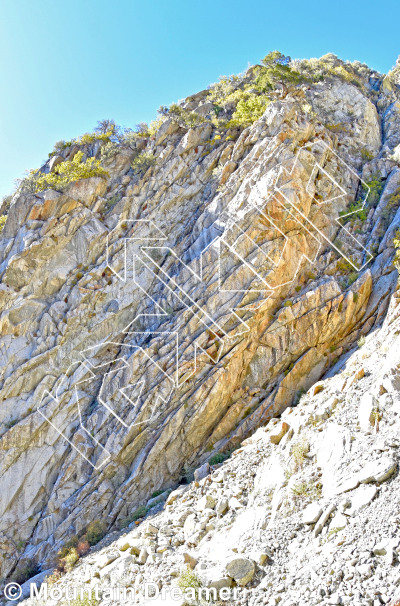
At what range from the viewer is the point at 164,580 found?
739 cm

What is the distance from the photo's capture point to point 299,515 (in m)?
7.30

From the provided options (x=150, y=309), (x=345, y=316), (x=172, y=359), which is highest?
(x=150, y=309)

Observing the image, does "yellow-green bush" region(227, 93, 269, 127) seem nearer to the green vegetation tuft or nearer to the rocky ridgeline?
the green vegetation tuft

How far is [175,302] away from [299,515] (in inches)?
391

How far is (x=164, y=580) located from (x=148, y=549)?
57.3 inches

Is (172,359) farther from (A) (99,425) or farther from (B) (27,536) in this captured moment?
(B) (27,536)

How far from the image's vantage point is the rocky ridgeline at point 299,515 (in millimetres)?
5656

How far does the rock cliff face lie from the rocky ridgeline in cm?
215

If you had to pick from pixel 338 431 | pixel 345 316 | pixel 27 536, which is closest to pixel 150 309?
pixel 345 316
